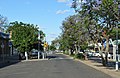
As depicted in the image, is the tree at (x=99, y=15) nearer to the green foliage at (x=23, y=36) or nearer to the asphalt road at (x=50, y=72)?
the asphalt road at (x=50, y=72)

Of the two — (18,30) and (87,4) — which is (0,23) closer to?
(18,30)

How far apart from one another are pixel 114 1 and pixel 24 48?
48820mm

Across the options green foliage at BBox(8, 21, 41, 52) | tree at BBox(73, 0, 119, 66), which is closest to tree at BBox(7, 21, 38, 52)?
green foliage at BBox(8, 21, 41, 52)

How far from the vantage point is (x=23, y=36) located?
66062 millimetres

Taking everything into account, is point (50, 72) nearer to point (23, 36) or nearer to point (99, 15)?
point (99, 15)

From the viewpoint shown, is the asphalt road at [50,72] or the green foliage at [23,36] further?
the green foliage at [23,36]

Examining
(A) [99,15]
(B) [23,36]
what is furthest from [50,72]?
(B) [23,36]

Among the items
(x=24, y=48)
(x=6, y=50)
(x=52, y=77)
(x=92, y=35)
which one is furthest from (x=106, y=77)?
(x=6, y=50)

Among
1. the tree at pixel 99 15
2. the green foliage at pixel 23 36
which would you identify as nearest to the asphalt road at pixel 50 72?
the tree at pixel 99 15

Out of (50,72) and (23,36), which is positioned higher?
(23,36)

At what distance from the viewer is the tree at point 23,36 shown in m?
65.9

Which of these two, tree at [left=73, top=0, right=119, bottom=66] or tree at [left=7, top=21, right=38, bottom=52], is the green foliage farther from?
tree at [left=73, top=0, right=119, bottom=66]

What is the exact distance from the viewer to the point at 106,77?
22.9 meters

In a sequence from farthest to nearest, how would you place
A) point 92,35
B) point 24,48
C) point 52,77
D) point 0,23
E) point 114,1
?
point 0,23 < point 24,48 < point 92,35 < point 52,77 < point 114,1
